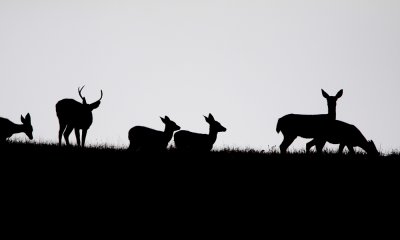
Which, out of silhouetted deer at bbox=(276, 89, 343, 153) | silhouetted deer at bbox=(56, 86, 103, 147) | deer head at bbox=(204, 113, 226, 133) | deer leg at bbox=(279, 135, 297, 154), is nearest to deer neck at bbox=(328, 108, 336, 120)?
silhouetted deer at bbox=(276, 89, 343, 153)

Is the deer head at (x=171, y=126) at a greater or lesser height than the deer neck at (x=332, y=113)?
lesser

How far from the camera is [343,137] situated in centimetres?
1596

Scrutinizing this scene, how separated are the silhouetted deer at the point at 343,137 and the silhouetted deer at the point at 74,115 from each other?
20.5ft

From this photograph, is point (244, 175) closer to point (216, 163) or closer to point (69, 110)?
point (216, 163)

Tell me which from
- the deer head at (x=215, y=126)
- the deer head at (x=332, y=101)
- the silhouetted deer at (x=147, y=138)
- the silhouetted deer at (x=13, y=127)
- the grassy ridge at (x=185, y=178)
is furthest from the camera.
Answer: the silhouetted deer at (x=13, y=127)

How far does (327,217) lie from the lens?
9578 mm

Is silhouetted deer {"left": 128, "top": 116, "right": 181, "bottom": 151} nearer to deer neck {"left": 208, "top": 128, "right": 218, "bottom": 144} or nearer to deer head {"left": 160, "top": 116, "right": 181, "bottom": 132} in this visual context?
deer head {"left": 160, "top": 116, "right": 181, "bottom": 132}

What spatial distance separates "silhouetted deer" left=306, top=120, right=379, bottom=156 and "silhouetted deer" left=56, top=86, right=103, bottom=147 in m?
6.25

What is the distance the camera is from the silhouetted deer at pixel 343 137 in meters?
15.9

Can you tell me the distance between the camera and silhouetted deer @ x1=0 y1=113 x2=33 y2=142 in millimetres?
17500

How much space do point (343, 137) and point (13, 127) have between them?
32.1ft

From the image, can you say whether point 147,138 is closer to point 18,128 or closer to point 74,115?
point 74,115

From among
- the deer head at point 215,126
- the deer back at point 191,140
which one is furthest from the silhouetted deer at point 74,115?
the deer head at point 215,126

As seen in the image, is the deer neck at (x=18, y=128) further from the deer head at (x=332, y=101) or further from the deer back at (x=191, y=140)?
the deer head at (x=332, y=101)
